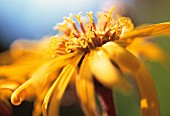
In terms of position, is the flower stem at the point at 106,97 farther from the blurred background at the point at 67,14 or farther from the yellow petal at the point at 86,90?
the blurred background at the point at 67,14

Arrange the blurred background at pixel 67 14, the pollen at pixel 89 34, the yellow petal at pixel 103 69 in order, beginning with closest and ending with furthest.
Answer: the yellow petal at pixel 103 69 < the pollen at pixel 89 34 < the blurred background at pixel 67 14

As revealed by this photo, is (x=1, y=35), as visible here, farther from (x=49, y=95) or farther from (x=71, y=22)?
(x=49, y=95)

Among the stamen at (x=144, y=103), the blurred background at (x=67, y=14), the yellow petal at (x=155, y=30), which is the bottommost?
the blurred background at (x=67, y=14)

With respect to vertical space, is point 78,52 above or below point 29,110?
above

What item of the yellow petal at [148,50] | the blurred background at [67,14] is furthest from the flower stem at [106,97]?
the blurred background at [67,14]

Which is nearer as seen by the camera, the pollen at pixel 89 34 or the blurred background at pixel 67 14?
the pollen at pixel 89 34

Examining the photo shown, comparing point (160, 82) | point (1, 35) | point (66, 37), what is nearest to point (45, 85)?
point (66, 37)
